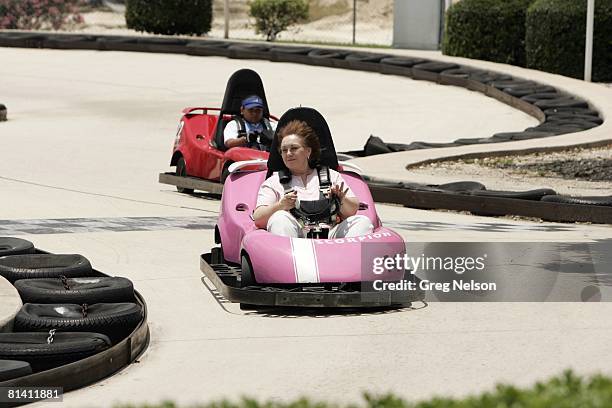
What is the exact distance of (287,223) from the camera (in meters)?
9.15

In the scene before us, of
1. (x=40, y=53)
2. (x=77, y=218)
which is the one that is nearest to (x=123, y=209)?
(x=77, y=218)

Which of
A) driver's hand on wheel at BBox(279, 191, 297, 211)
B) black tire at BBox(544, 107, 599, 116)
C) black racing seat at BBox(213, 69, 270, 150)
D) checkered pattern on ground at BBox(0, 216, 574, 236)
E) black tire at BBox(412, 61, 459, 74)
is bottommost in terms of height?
checkered pattern on ground at BBox(0, 216, 574, 236)

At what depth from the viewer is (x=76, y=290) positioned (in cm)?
837

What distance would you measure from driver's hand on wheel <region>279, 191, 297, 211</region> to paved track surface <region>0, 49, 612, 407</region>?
0.72m

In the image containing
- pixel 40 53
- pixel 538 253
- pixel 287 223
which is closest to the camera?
pixel 287 223

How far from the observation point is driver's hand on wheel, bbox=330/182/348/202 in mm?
9391

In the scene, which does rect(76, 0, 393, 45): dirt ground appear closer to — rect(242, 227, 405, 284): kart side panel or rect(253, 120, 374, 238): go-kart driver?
rect(253, 120, 374, 238): go-kart driver

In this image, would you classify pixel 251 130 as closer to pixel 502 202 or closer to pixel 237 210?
pixel 502 202

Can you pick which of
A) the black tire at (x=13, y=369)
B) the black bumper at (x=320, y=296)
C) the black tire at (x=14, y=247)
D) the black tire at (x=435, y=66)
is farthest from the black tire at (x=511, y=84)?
the black tire at (x=13, y=369)

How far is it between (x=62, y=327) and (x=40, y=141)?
42.4ft

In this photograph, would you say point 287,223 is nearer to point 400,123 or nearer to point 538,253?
point 538,253

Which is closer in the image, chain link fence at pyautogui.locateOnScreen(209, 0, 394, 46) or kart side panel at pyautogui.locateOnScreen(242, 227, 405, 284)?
kart side panel at pyautogui.locateOnScreen(242, 227, 405, 284)

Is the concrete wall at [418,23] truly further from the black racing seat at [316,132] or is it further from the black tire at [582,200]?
the black racing seat at [316,132]

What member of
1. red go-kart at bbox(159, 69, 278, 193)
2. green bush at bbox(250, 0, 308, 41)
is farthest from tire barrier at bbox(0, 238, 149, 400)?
green bush at bbox(250, 0, 308, 41)
